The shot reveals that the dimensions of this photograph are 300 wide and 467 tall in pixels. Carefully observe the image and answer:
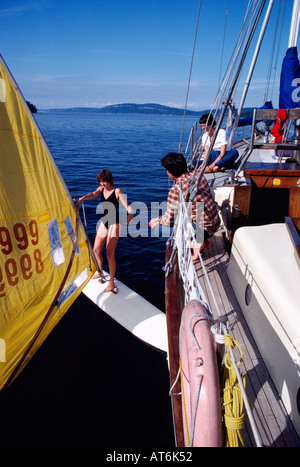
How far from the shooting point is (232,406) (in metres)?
2.34

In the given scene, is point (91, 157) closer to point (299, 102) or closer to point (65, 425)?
point (299, 102)

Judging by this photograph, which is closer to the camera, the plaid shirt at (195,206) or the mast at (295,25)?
the plaid shirt at (195,206)

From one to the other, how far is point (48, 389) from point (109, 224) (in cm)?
289

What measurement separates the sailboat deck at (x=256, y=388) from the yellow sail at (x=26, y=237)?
2.10 metres

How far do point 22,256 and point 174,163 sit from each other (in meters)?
2.83

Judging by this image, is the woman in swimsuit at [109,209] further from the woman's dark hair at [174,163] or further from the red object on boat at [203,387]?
the red object on boat at [203,387]

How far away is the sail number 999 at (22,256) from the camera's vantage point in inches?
115

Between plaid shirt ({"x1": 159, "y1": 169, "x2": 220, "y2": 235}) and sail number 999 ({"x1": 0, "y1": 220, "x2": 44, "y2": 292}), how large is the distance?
2.36m

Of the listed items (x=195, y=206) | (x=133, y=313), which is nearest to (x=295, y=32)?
(x=195, y=206)

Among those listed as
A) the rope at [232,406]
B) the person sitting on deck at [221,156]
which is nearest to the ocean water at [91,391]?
the rope at [232,406]

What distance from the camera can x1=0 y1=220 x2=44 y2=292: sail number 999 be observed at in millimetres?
2930

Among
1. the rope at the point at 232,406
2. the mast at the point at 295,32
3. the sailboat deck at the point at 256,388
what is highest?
the mast at the point at 295,32

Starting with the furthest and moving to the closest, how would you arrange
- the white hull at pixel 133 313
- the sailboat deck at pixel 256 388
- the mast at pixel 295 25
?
the mast at pixel 295 25
the white hull at pixel 133 313
the sailboat deck at pixel 256 388
